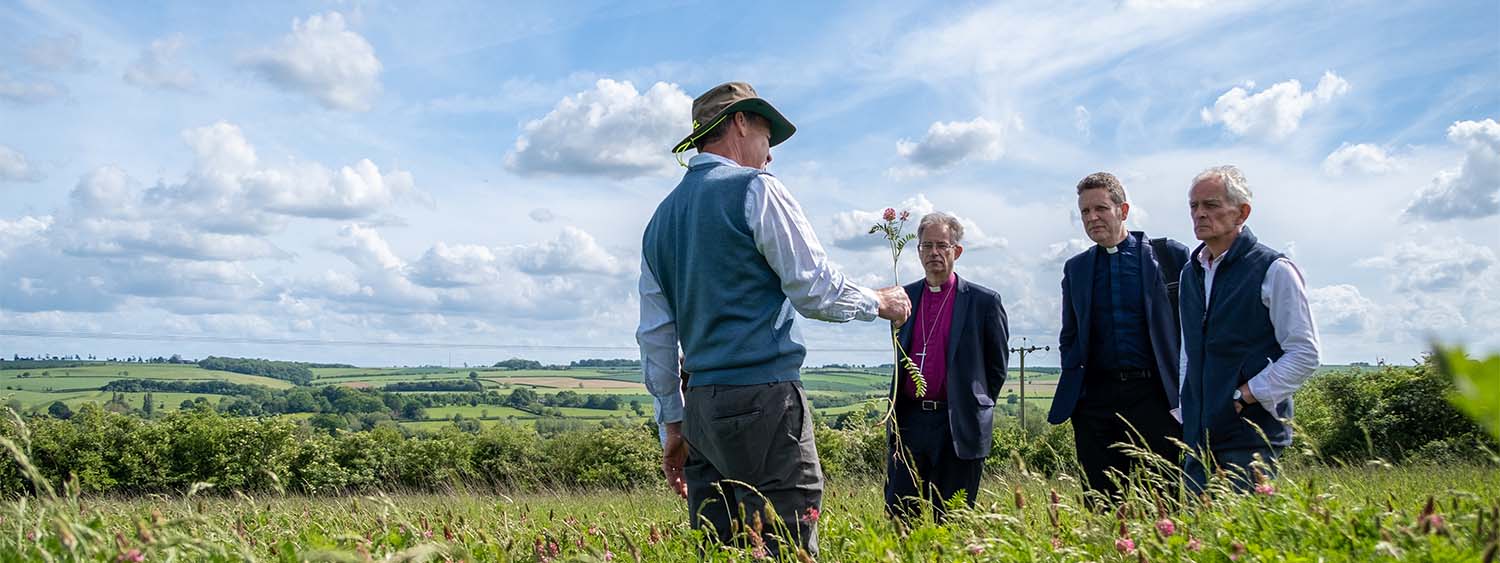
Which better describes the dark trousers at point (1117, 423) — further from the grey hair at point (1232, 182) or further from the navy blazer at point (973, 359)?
the grey hair at point (1232, 182)

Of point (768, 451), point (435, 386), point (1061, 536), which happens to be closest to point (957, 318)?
point (768, 451)

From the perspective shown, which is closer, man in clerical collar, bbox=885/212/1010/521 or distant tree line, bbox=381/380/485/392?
man in clerical collar, bbox=885/212/1010/521

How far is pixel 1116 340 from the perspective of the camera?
18.3 ft

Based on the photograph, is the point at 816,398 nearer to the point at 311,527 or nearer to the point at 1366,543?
the point at 311,527

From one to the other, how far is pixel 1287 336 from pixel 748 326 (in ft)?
7.89

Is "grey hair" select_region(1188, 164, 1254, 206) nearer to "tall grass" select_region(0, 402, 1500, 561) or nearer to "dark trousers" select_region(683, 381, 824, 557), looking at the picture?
"tall grass" select_region(0, 402, 1500, 561)

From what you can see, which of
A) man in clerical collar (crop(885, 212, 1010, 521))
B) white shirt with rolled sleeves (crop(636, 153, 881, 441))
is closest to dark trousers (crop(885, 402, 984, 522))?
man in clerical collar (crop(885, 212, 1010, 521))

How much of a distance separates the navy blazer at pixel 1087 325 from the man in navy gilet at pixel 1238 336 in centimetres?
61

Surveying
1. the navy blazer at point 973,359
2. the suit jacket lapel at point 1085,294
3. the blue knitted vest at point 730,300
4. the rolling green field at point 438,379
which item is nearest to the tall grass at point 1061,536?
the blue knitted vest at point 730,300

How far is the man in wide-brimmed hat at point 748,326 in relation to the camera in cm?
359

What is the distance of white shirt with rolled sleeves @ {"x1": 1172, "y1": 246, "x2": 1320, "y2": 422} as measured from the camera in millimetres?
4246

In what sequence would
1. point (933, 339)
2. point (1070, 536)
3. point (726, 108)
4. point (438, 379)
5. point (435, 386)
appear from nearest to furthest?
point (1070, 536) → point (726, 108) → point (933, 339) → point (435, 386) → point (438, 379)

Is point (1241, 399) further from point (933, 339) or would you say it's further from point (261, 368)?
point (261, 368)

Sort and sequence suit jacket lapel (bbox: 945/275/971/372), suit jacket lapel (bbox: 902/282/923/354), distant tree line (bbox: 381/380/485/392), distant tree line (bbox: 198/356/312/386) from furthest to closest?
distant tree line (bbox: 198/356/312/386) → distant tree line (bbox: 381/380/485/392) → suit jacket lapel (bbox: 902/282/923/354) → suit jacket lapel (bbox: 945/275/971/372)
